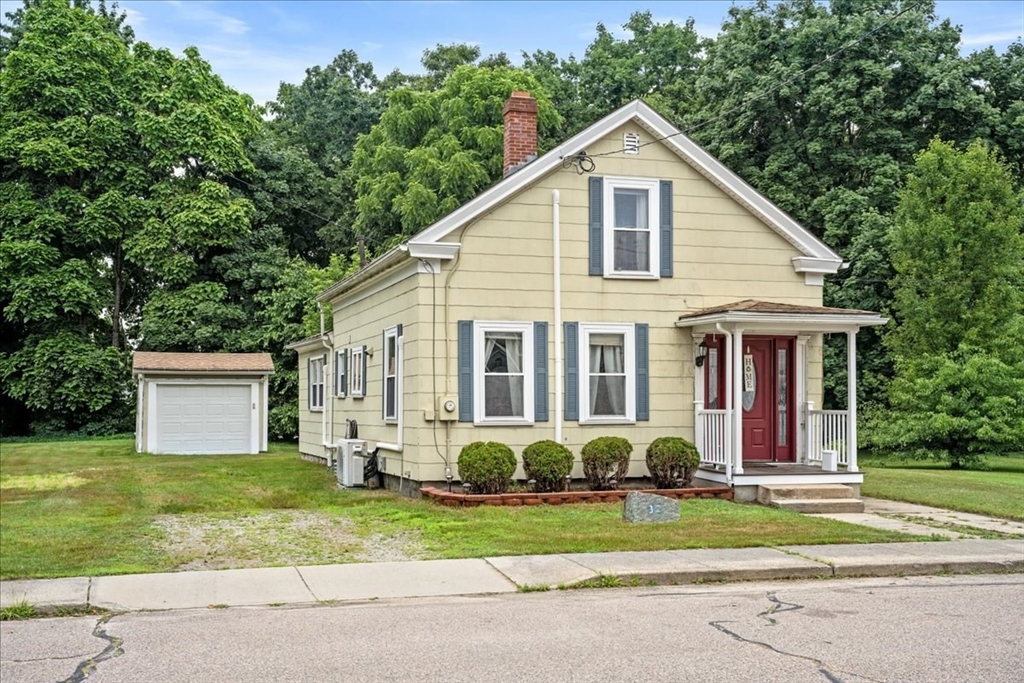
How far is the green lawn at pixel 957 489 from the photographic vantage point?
52.3 ft

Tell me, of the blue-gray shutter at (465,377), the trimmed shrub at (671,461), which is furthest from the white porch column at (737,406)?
the blue-gray shutter at (465,377)

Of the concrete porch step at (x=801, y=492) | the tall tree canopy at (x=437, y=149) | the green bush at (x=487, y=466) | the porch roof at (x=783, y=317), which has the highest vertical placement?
the tall tree canopy at (x=437, y=149)

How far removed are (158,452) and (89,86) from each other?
1713 cm

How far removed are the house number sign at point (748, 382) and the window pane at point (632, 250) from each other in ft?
7.87

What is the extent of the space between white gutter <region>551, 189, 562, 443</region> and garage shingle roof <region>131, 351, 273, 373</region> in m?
15.4

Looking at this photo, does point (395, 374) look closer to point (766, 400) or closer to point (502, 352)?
point (502, 352)

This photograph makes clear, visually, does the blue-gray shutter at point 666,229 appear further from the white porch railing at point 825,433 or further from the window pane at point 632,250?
the white porch railing at point 825,433

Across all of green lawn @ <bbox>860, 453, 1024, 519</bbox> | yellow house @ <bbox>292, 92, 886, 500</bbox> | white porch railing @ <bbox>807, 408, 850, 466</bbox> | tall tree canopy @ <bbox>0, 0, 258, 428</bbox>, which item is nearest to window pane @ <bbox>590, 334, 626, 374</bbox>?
yellow house @ <bbox>292, 92, 886, 500</bbox>

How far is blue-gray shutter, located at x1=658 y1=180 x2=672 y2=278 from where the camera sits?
17.9m

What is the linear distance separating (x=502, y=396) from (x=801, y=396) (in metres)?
5.38

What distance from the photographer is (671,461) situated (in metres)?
16.7

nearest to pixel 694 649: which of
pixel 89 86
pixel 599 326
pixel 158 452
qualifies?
pixel 599 326

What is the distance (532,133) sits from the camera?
63.4 ft

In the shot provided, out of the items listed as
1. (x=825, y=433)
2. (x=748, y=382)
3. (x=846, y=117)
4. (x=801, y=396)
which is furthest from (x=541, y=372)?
(x=846, y=117)
